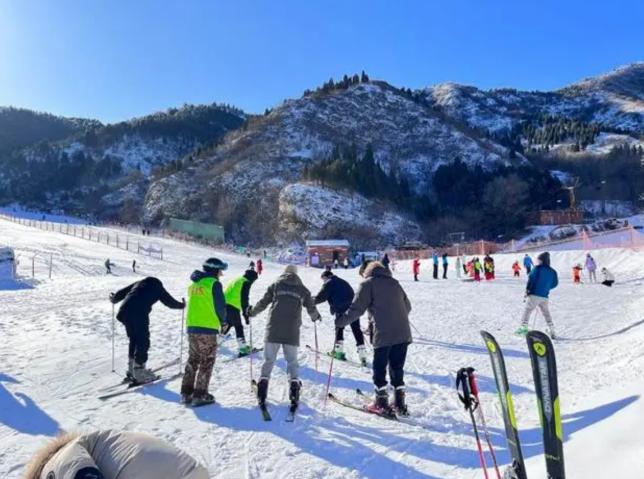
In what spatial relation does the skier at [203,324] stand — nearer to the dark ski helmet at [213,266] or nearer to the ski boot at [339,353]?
the dark ski helmet at [213,266]

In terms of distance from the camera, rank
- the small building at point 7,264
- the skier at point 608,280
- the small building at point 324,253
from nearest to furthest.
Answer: the skier at point 608,280
the small building at point 7,264
the small building at point 324,253

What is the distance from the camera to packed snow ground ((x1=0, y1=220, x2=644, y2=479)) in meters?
4.34

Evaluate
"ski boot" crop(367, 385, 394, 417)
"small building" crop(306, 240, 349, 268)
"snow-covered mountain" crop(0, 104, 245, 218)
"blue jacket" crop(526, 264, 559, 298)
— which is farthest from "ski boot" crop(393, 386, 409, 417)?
"snow-covered mountain" crop(0, 104, 245, 218)

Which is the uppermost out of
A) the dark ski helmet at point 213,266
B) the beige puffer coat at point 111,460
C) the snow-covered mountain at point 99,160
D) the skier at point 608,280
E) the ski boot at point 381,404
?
the snow-covered mountain at point 99,160

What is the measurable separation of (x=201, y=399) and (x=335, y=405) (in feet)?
5.40

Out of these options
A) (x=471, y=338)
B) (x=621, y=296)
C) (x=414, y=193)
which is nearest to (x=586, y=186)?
(x=414, y=193)

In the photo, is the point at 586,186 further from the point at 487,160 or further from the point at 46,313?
the point at 46,313

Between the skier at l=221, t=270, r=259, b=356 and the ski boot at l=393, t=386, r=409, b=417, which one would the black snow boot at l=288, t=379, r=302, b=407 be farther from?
the skier at l=221, t=270, r=259, b=356

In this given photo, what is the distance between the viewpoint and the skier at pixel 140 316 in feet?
22.6

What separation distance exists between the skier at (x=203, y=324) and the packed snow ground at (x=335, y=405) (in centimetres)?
27

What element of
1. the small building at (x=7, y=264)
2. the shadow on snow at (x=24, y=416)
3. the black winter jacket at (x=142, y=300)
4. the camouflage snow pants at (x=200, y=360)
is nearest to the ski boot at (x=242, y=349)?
the black winter jacket at (x=142, y=300)

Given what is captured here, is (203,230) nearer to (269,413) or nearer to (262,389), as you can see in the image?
(262,389)

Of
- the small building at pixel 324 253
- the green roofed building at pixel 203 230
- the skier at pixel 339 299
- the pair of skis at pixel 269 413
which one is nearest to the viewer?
the pair of skis at pixel 269 413

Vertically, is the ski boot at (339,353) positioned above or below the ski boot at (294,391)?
below
